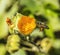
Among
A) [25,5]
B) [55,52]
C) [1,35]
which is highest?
[25,5]

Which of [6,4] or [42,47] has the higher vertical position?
[6,4]

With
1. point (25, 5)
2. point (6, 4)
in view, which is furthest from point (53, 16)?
point (6, 4)

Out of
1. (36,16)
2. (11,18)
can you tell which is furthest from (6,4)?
(36,16)

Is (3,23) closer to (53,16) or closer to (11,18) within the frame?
(11,18)

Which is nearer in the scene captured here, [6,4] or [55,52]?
[55,52]
